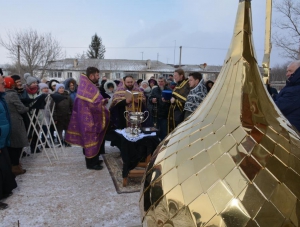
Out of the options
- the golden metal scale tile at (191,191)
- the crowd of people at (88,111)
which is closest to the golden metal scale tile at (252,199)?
the golden metal scale tile at (191,191)

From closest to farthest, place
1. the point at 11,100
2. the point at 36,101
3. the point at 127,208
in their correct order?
the point at 127,208, the point at 11,100, the point at 36,101

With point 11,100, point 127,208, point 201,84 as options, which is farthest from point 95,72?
point 127,208

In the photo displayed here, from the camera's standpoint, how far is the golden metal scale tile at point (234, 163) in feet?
2.58

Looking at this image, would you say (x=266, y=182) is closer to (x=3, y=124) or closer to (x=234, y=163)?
(x=234, y=163)

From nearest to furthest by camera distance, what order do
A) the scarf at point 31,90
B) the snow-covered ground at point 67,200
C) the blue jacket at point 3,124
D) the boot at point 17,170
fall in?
1. the snow-covered ground at point 67,200
2. the blue jacket at point 3,124
3. the boot at point 17,170
4. the scarf at point 31,90

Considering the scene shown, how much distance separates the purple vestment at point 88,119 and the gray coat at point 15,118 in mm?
963

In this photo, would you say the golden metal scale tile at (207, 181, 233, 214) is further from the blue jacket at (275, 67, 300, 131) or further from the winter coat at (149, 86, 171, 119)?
the winter coat at (149, 86, 171, 119)

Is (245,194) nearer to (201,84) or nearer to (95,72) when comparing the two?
(201,84)

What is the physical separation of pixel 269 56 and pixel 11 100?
477 centimetres

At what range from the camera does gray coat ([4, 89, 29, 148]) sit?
4922 mm

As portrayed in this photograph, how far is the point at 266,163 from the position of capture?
0.83 metres

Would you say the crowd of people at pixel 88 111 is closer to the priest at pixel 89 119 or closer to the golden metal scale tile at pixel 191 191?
the priest at pixel 89 119

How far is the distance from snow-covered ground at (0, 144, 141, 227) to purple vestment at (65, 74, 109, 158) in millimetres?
621

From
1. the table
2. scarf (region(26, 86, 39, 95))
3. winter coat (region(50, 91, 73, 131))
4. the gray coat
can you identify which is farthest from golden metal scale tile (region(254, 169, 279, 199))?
winter coat (region(50, 91, 73, 131))
